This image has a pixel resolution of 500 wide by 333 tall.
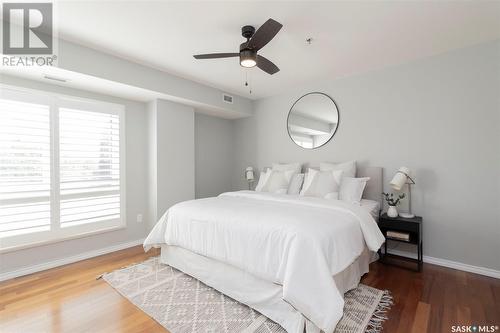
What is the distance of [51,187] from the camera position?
2898 millimetres

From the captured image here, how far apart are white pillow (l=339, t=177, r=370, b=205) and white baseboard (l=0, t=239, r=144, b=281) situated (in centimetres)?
315

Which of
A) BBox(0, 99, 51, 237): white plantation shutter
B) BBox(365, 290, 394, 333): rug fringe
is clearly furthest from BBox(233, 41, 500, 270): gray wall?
→ BBox(0, 99, 51, 237): white plantation shutter

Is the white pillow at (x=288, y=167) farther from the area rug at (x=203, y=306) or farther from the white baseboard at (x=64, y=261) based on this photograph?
the white baseboard at (x=64, y=261)

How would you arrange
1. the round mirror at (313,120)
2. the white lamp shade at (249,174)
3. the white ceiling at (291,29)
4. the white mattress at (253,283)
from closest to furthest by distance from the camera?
1. the white mattress at (253,283)
2. the white ceiling at (291,29)
3. the round mirror at (313,120)
4. the white lamp shade at (249,174)

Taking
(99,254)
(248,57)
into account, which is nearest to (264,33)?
(248,57)

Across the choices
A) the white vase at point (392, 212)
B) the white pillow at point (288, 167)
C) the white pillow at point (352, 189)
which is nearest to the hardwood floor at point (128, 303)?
the white vase at point (392, 212)

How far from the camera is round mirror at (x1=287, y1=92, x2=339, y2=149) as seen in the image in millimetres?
3770

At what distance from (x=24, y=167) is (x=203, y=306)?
8.37 feet

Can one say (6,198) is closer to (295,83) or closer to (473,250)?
(295,83)

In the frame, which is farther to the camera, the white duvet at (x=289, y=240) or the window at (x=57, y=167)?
the window at (x=57, y=167)

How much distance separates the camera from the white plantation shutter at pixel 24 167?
2.57 meters

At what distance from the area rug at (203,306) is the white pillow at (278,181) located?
1664mm

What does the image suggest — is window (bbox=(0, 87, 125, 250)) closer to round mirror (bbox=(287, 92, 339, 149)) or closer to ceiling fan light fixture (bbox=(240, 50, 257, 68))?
ceiling fan light fixture (bbox=(240, 50, 257, 68))

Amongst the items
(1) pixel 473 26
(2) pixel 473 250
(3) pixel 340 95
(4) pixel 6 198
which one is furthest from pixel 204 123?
(2) pixel 473 250
